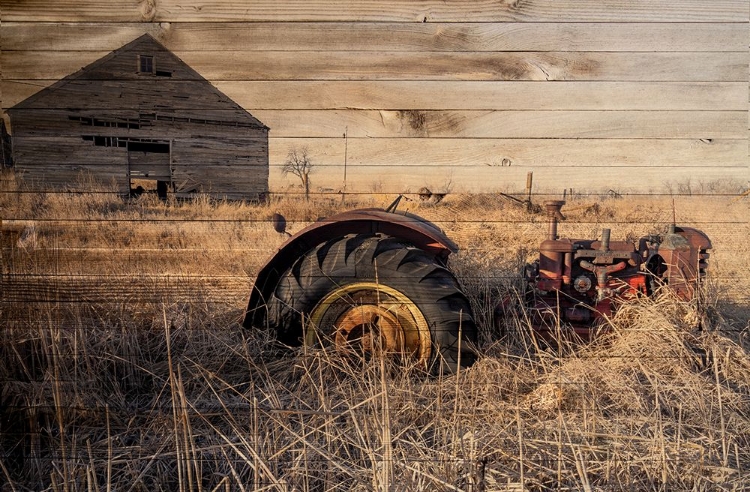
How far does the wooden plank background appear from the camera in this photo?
3.00 metres

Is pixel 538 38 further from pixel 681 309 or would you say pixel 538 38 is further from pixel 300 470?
pixel 300 470

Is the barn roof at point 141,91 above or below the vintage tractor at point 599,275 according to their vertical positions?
above

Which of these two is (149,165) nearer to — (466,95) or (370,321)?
(370,321)

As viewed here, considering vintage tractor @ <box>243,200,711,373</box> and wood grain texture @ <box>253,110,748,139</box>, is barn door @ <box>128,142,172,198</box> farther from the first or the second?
vintage tractor @ <box>243,200,711,373</box>

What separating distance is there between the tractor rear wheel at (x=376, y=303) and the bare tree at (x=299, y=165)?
37cm

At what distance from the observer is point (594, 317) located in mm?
3596

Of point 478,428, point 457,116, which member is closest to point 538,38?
point 457,116

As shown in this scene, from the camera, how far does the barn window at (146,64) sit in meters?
3.07

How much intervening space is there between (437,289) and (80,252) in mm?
2136

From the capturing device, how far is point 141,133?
10.5ft

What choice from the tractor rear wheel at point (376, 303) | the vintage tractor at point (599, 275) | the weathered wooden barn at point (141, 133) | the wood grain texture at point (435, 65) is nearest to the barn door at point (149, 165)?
the weathered wooden barn at point (141, 133)

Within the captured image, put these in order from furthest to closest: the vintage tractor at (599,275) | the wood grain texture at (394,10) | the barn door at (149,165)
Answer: the vintage tractor at (599,275) < the barn door at (149,165) < the wood grain texture at (394,10)

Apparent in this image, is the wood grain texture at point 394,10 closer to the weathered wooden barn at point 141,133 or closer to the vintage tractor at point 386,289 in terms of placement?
the weathered wooden barn at point 141,133

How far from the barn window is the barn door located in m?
0.38
